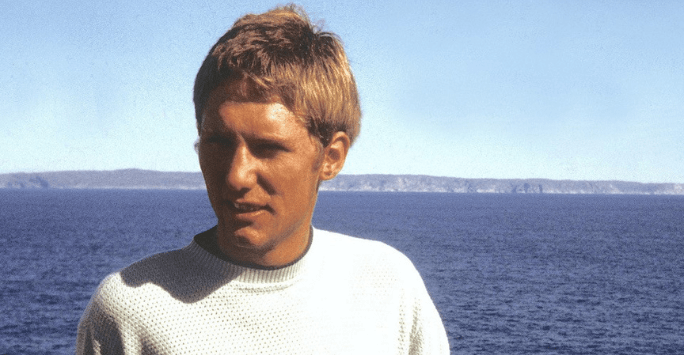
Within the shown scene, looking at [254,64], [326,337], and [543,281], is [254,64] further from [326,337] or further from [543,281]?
[543,281]

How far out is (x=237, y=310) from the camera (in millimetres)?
1791

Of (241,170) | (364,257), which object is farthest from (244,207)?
(364,257)

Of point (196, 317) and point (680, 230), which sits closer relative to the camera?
point (196, 317)

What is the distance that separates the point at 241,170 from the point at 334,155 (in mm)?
310

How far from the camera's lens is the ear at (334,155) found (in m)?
1.81

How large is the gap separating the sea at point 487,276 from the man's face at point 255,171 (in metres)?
51.4

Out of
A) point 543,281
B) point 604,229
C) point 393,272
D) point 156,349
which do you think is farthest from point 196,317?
point 604,229

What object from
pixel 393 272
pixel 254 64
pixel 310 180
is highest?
pixel 254 64

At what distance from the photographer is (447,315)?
6197cm

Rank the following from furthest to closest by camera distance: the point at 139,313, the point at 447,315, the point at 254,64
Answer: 1. the point at 447,315
2. the point at 139,313
3. the point at 254,64

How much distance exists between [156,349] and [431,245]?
10934cm

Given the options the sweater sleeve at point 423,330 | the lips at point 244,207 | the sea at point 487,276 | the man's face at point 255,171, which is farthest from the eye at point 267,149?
the sea at point 487,276

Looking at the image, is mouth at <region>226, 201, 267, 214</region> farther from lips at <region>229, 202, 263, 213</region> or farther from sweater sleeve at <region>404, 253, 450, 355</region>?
sweater sleeve at <region>404, 253, 450, 355</region>

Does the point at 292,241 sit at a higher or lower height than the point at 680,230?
higher
